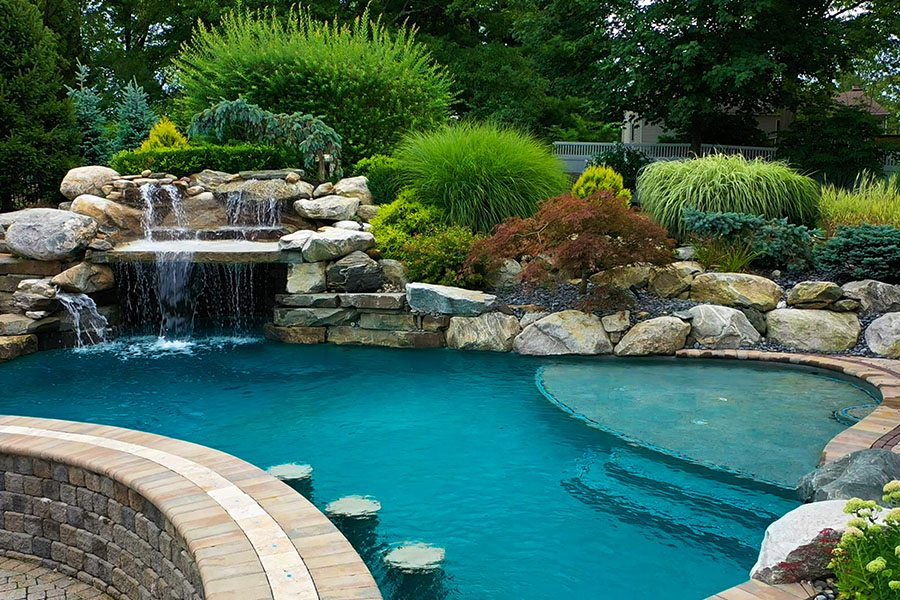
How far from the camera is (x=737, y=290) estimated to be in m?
7.60

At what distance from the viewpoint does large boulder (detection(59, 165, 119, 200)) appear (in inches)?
382

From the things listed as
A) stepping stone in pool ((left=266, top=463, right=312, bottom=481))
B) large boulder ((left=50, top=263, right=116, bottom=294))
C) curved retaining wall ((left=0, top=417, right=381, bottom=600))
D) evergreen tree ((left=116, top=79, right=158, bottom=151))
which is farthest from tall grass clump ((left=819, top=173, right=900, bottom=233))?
evergreen tree ((left=116, top=79, right=158, bottom=151))

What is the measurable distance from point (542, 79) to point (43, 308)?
13.2 metres

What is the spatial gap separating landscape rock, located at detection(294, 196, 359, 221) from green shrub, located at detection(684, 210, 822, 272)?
4233 mm

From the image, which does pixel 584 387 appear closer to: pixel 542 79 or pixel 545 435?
pixel 545 435

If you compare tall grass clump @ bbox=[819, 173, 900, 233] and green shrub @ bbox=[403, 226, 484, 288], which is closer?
green shrub @ bbox=[403, 226, 484, 288]

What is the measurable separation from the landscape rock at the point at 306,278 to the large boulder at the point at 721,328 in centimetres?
406

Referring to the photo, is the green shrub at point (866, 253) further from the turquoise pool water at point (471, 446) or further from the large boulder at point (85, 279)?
the large boulder at point (85, 279)

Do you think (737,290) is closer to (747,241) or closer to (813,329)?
(813,329)

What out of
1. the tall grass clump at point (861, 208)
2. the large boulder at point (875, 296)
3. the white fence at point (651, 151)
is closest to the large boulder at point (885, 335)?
the large boulder at point (875, 296)

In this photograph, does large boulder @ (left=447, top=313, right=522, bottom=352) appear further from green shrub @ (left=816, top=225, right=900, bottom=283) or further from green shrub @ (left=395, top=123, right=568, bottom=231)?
green shrub @ (left=816, top=225, right=900, bottom=283)

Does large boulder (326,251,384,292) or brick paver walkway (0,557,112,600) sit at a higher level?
large boulder (326,251,384,292)

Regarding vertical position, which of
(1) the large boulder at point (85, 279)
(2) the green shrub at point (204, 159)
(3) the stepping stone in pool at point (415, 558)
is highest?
(2) the green shrub at point (204, 159)

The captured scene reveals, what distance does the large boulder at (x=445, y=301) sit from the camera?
7.77 meters
